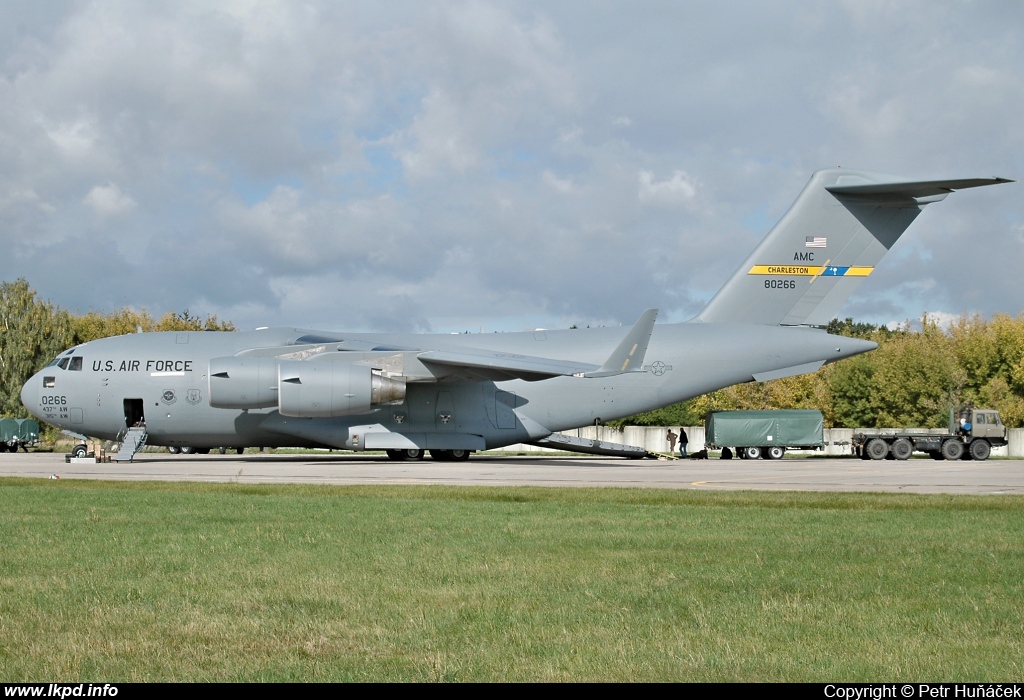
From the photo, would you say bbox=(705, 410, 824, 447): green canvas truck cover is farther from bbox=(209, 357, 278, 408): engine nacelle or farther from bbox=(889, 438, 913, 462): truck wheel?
bbox=(209, 357, 278, 408): engine nacelle

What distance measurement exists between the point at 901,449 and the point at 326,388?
23352mm

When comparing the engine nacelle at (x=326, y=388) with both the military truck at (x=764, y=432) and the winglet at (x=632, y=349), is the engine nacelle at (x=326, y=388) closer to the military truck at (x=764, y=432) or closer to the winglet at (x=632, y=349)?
the winglet at (x=632, y=349)

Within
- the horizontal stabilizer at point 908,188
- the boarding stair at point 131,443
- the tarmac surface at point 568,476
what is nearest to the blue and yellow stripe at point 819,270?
the horizontal stabilizer at point 908,188

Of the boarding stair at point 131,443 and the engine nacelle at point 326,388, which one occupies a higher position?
the engine nacelle at point 326,388

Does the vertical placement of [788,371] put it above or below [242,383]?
above

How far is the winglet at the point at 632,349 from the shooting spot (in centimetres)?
2402

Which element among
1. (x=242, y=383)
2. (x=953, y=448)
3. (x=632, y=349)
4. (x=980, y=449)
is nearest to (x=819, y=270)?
(x=632, y=349)

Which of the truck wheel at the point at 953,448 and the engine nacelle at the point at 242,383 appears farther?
the truck wheel at the point at 953,448

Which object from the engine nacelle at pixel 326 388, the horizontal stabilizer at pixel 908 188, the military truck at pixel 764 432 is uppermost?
the horizontal stabilizer at pixel 908 188

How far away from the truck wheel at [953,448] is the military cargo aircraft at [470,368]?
1196 centimetres

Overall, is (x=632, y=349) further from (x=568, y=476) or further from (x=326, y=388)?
(x=326, y=388)

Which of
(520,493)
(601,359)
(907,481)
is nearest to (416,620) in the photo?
(520,493)

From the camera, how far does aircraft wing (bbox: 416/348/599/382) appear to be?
2464 centimetres

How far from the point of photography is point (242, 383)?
81.0ft
